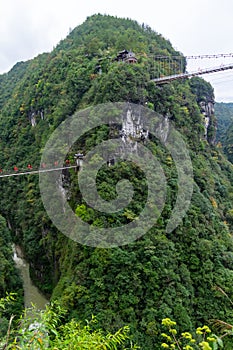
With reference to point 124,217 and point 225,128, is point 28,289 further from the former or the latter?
point 225,128

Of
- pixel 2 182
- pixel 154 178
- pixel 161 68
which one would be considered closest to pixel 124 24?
pixel 161 68

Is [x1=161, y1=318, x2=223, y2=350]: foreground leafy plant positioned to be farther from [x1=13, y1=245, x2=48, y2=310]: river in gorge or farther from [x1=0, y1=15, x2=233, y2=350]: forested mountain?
[x1=13, y1=245, x2=48, y2=310]: river in gorge

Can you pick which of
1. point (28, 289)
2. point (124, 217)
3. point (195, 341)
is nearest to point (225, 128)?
point (124, 217)

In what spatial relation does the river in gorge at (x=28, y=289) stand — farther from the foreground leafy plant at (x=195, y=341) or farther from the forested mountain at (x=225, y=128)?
the forested mountain at (x=225, y=128)

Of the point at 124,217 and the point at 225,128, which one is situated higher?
the point at 225,128

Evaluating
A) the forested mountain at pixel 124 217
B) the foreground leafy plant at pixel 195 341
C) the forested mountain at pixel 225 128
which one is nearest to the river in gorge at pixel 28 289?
the forested mountain at pixel 124 217

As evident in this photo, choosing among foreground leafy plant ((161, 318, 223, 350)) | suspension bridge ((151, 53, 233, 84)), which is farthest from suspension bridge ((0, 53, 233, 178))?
foreground leafy plant ((161, 318, 223, 350))
